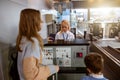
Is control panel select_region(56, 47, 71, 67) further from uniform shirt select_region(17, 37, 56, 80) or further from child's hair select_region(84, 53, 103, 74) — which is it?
uniform shirt select_region(17, 37, 56, 80)

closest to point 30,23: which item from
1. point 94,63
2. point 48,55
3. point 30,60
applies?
point 30,60

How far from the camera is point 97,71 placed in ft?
5.15

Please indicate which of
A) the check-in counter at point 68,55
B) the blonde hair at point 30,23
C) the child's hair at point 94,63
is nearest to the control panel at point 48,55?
the check-in counter at point 68,55

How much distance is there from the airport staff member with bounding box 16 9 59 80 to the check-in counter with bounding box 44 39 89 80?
687 mm

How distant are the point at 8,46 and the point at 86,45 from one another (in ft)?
2.98

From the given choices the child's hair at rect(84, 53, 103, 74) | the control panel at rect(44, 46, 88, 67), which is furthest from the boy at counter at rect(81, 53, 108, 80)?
the control panel at rect(44, 46, 88, 67)

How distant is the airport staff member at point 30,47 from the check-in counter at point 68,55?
2.25 feet

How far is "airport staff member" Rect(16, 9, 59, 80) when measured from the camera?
1.31 m

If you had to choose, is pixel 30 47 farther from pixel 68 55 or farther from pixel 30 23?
pixel 68 55

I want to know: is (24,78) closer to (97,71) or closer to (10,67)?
(10,67)

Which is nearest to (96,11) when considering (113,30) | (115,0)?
(115,0)

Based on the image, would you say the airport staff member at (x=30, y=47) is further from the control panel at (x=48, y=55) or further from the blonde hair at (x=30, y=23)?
the control panel at (x=48, y=55)

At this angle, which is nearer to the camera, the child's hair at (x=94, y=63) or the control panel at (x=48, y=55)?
the child's hair at (x=94, y=63)

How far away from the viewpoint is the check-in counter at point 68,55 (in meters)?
2.05
